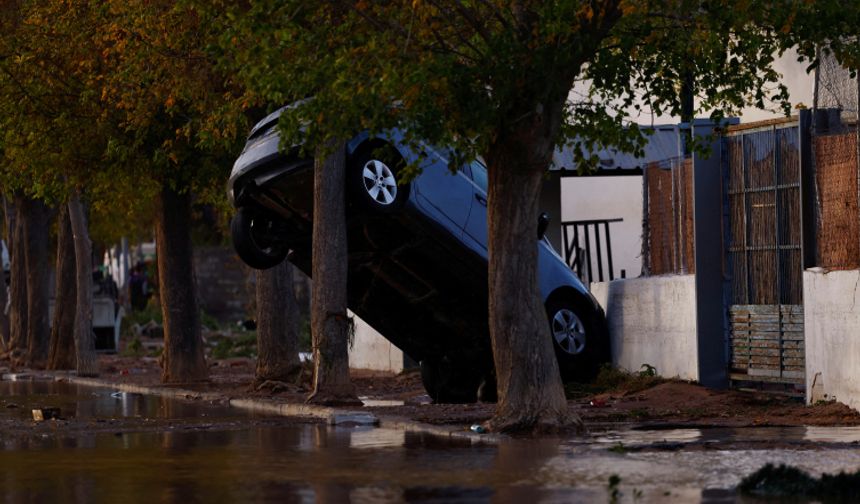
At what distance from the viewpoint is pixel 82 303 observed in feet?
105

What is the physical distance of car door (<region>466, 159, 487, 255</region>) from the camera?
1977 centimetres

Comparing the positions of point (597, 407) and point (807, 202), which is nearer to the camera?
point (807, 202)

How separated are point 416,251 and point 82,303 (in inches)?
544

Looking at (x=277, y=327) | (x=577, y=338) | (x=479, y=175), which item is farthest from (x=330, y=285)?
(x=277, y=327)

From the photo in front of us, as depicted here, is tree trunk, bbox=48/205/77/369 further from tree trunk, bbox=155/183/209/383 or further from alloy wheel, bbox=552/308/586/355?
alloy wheel, bbox=552/308/586/355

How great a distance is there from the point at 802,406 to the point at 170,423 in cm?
657

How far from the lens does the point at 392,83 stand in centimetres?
Result: 1418

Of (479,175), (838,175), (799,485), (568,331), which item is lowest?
(799,485)

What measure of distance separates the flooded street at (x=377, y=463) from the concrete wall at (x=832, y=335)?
4.60 feet

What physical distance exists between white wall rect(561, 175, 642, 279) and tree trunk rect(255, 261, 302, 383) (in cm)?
699

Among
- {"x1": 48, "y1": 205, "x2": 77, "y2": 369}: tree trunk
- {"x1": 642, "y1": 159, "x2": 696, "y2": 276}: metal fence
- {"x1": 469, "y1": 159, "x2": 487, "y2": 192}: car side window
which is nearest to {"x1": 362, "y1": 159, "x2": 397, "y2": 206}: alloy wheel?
{"x1": 469, "y1": 159, "x2": 487, "y2": 192}: car side window

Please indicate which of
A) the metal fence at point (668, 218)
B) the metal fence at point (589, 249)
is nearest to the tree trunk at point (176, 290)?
the metal fence at point (589, 249)

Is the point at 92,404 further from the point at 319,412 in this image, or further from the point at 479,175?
the point at 479,175

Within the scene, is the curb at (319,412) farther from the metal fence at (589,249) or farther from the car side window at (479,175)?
the metal fence at (589,249)
